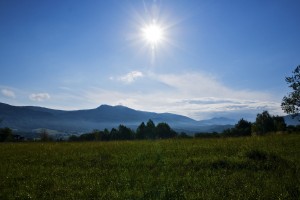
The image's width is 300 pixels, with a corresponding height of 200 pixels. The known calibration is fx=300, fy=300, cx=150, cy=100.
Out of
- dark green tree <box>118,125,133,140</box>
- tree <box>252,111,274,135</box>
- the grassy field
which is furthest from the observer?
tree <box>252,111,274,135</box>

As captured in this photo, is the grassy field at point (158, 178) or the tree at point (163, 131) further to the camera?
the tree at point (163, 131)

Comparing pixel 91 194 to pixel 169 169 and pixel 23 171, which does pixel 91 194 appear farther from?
pixel 23 171

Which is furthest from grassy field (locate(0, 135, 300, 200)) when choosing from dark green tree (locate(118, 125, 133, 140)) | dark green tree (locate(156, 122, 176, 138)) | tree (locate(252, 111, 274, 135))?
tree (locate(252, 111, 274, 135))

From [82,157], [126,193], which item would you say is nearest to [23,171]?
[82,157]

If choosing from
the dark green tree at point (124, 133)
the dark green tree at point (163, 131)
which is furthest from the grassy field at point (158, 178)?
the dark green tree at point (163, 131)

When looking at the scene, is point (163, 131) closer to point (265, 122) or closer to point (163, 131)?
point (163, 131)

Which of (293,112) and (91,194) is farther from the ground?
(293,112)

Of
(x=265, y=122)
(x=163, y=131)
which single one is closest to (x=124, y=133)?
(x=163, y=131)

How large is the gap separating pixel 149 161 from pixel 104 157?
4.43 m

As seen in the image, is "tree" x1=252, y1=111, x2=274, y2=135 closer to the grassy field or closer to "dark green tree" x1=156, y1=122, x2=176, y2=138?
"dark green tree" x1=156, y1=122, x2=176, y2=138

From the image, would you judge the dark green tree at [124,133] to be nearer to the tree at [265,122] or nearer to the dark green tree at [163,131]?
the dark green tree at [163,131]

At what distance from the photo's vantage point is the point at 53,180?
13.6 m

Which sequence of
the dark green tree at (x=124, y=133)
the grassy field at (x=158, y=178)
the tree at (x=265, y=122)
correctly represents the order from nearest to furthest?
1. the grassy field at (x=158, y=178)
2. the dark green tree at (x=124, y=133)
3. the tree at (x=265, y=122)

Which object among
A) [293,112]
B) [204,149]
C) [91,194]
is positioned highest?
[293,112]
